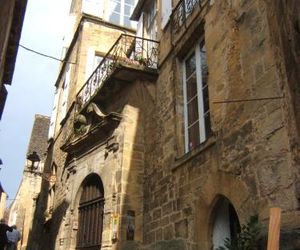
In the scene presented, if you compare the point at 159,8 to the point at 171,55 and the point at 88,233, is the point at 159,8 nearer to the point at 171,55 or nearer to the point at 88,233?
the point at 171,55

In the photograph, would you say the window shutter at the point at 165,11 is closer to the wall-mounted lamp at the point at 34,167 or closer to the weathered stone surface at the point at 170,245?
the weathered stone surface at the point at 170,245

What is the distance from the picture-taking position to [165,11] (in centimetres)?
863

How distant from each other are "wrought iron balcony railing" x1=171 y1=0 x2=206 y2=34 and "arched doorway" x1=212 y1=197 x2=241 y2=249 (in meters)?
3.50

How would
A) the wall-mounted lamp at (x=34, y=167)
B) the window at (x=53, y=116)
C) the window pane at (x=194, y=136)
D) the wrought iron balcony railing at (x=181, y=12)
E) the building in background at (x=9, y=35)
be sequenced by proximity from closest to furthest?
the building in background at (x=9, y=35)
the window pane at (x=194, y=136)
the wrought iron balcony railing at (x=181, y=12)
the wall-mounted lamp at (x=34, y=167)
the window at (x=53, y=116)

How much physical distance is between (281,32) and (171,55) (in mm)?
3424

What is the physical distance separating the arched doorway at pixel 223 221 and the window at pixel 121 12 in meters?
9.57

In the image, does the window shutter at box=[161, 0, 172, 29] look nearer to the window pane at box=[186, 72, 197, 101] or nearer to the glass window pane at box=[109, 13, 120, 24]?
the window pane at box=[186, 72, 197, 101]

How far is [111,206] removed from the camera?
7793 millimetres

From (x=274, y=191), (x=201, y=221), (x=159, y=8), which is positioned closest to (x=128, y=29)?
(x=159, y=8)

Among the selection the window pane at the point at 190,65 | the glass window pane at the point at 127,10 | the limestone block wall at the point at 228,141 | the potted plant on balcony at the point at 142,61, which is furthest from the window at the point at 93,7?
the window pane at the point at 190,65

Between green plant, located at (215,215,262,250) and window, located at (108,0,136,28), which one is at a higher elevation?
window, located at (108,0,136,28)

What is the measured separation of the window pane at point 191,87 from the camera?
23.2 feet

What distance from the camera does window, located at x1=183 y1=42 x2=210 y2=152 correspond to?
21.4ft

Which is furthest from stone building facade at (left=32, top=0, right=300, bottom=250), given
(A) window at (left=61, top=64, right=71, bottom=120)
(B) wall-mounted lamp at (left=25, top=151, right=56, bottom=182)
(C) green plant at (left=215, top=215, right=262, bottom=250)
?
(A) window at (left=61, top=64, right=71, bottom=120)
